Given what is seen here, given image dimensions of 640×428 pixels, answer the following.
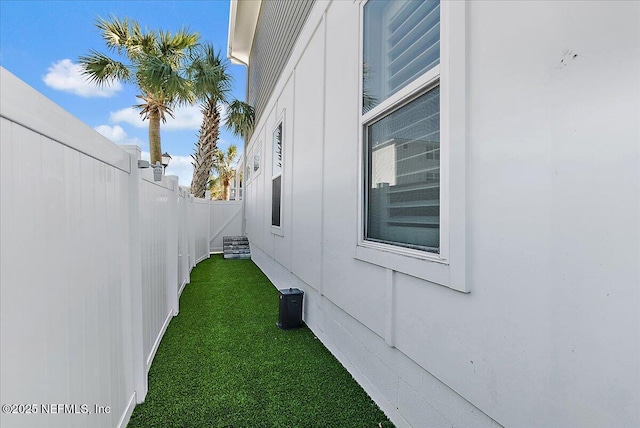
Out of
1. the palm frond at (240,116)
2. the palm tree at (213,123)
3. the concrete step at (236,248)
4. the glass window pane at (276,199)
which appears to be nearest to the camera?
the glass window pane at (276,199)

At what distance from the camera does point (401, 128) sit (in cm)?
227

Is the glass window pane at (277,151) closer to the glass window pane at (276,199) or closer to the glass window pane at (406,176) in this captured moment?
the glass window pane at (276,199)

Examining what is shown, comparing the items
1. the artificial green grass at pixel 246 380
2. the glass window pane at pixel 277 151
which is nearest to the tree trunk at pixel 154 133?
the glass window pane at pixel 277 151

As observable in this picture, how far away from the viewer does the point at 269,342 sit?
11.6ft

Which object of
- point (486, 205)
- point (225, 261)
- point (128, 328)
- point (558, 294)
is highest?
point (486, 205)

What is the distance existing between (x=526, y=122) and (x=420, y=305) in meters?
1.11

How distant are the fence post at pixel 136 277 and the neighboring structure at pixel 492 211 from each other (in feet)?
5.41

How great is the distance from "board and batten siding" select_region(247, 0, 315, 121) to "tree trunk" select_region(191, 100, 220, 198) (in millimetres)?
2117

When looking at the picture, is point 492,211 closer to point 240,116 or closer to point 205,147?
point 240,116

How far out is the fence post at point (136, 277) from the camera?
2.31 meters

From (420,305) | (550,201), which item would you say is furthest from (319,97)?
(550,201)

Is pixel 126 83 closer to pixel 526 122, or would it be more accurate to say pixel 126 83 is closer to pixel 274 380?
pixel 274 380

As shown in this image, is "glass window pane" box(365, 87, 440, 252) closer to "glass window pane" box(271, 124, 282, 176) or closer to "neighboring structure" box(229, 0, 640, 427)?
"neighboring structure" box(229, 0, 640, 427)

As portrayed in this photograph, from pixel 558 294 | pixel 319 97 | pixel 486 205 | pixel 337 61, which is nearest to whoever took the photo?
pixel 558 294
